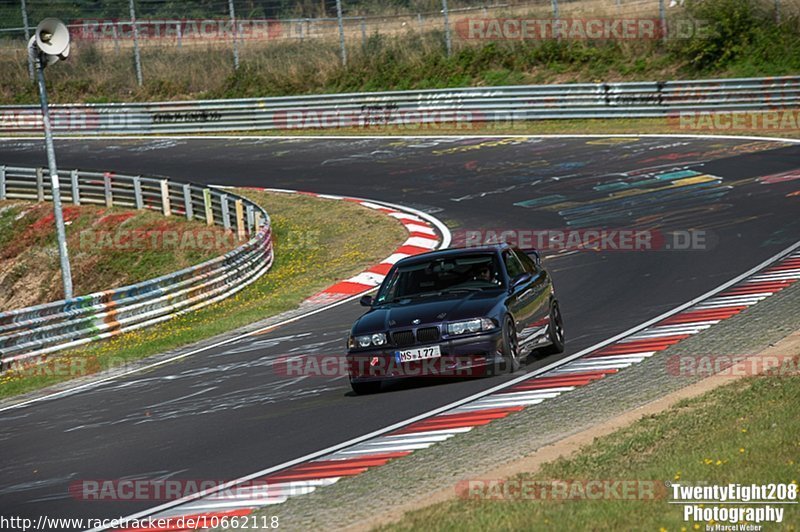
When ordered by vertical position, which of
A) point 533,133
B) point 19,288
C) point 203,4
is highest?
point 203,4

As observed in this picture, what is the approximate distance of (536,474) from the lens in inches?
320

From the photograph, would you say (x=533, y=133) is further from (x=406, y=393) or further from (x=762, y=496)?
(x=762, y=496)

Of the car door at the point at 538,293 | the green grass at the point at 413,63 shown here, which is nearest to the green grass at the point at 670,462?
the car door at the point at 538,293

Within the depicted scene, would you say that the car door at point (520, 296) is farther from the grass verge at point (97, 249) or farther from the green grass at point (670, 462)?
the grass verge at point (97, 249)

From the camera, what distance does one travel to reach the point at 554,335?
1314cm

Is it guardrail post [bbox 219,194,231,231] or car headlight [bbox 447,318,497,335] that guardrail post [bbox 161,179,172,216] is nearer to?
guardrail post [bbox 219,194,231,231]

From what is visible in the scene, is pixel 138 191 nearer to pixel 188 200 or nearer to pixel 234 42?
pixel 188 200

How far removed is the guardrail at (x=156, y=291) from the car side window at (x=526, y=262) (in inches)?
298

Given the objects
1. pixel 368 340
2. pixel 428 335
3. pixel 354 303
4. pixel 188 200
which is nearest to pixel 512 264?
pixel 428 335

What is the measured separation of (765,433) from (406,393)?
423 cm

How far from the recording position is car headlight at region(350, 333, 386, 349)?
1181cm

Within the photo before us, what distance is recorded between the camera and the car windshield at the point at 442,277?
12781 millimetres

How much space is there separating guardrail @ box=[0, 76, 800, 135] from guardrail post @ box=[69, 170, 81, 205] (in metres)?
9.79

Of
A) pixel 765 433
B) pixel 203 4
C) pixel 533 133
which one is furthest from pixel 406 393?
pixel 203 4
